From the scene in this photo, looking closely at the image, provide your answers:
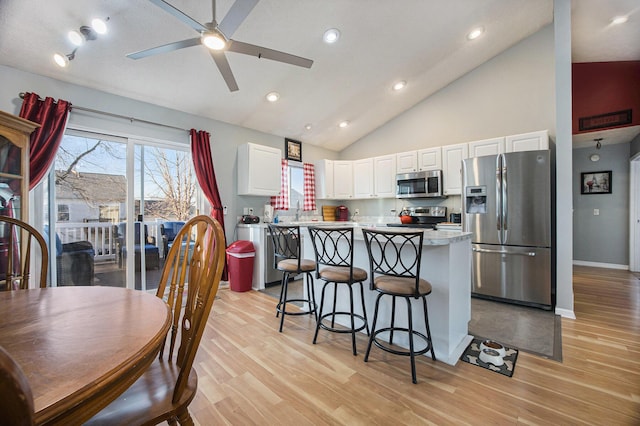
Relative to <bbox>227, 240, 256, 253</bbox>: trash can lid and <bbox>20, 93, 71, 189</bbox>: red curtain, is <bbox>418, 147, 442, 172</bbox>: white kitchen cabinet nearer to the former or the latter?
<bbox>227, 240, 256, 253</bbox>: trash can lid

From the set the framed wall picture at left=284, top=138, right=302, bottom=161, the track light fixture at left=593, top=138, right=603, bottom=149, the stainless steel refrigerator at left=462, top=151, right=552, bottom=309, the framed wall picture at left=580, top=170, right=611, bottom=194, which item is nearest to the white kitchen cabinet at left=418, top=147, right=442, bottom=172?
the stainless steel refrigerator at left=462, top=151, right=552, bottom=309

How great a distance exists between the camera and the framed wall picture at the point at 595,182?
16.8 feet

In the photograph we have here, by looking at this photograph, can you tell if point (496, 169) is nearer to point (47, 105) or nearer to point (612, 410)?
point (612, 410)

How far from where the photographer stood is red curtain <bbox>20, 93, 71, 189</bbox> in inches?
105

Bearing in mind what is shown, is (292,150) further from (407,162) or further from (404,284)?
(404,284)

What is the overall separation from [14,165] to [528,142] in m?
5.62

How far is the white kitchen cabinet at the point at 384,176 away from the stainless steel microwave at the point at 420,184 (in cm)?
18

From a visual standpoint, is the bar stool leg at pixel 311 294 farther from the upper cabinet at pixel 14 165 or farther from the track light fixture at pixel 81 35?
the track light fixture at pixel 81 35

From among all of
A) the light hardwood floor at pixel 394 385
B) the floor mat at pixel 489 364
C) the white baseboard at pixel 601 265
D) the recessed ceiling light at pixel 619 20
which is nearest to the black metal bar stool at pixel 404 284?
the light hardwood floor at pixel 394 385

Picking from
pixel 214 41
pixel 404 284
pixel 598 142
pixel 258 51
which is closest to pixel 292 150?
pixel 258 51

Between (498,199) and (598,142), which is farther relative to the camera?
(598,142)

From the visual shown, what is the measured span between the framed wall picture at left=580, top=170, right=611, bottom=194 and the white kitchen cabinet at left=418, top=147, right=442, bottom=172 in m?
3.39

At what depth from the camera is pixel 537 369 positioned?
76.0 inches

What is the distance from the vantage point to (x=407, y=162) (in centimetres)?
486
